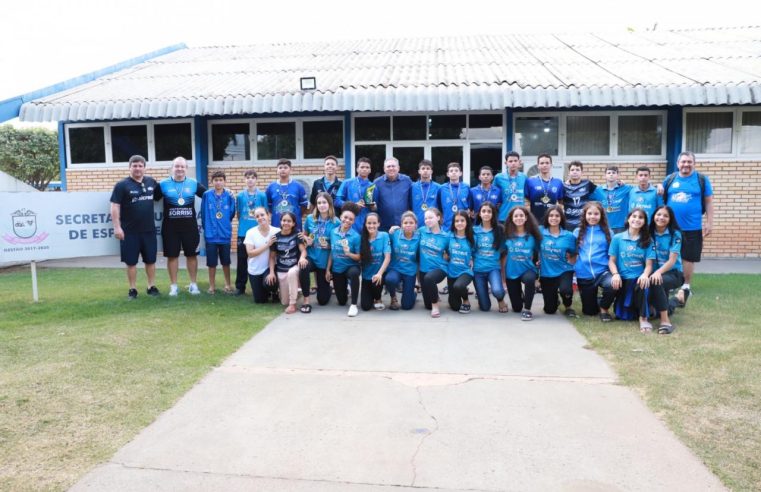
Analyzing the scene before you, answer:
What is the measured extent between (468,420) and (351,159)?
8889 mm

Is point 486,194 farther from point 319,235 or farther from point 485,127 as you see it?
point 485,127

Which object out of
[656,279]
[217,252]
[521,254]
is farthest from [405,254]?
[217,252]

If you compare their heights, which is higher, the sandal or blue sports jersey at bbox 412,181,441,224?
blue sports jersey at bbox 412,181,441,224

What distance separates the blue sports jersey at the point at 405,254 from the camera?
704 centimetres

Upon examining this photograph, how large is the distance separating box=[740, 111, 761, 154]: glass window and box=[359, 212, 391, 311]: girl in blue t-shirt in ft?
27.2

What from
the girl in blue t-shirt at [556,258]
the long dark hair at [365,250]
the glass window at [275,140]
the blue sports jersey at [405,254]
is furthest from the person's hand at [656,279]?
the glass window at [275,140]

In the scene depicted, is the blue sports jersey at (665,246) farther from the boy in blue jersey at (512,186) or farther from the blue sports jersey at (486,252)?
the boy in blue jersey at (512,186)

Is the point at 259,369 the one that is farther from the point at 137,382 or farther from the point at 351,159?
the point at 351,159

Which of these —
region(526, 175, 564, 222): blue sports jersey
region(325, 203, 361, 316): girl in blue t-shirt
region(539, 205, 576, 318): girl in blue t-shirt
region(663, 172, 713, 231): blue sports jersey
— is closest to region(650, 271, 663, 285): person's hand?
region(539, 205, 576, 318): girl in blue t-shirt

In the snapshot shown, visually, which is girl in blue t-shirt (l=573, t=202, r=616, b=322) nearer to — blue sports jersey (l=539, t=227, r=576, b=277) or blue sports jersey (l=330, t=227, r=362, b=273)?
blue sports jersey (l=539, t=227, r=576, b=277)

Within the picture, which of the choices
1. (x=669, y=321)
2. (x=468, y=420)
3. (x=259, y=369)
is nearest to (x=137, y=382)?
(x=259, y=369)

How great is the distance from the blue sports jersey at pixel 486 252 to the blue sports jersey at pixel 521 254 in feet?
0.57

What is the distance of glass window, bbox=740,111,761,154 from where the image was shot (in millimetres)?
11391

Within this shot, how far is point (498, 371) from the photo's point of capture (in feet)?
16.0
